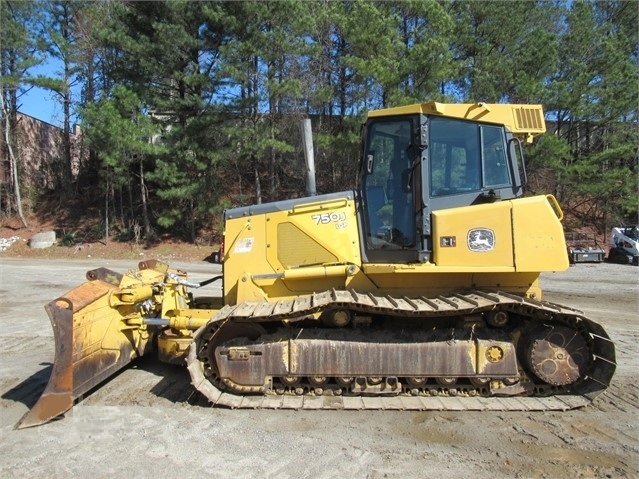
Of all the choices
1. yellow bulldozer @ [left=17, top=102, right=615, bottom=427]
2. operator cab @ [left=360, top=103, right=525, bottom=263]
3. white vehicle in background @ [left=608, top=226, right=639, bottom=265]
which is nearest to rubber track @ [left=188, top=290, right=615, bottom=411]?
yellow bulldozer @ [left=17, top=102, right=615, bottom=427]

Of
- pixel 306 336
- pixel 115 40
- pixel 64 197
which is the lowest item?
pixel 306 336

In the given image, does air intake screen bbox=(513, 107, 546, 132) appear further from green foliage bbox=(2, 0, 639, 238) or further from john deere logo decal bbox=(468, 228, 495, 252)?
green foliage bbox=(2, 0, 639, 238)

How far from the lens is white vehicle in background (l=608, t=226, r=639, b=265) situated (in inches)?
757

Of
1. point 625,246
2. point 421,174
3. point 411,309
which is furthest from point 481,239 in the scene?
point 625,246

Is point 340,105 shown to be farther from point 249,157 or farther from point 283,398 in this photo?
point 283,398

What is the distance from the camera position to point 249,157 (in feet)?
72.1

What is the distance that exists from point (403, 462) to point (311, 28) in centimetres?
1877

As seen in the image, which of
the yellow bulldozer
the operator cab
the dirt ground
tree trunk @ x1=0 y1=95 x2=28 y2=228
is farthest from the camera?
tree trunk @ x1=0 y1=95 x2=28 y2=228

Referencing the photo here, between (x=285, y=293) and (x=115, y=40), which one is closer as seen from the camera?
(x=285, y=293)

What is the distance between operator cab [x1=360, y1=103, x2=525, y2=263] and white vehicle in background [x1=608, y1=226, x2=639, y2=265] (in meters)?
17.3

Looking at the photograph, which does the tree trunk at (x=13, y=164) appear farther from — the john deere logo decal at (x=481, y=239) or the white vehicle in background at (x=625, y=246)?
the white vehicle in background at (x=625, y=246)

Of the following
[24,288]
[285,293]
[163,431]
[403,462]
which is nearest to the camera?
[403,462]

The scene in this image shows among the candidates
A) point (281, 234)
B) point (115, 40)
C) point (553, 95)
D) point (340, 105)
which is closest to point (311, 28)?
point (340, 105)

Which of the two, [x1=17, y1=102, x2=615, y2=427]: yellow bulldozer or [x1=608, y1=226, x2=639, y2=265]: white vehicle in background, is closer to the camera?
[x1=17, y1=102, x2=615, y2=427]: yellow bulldozer
